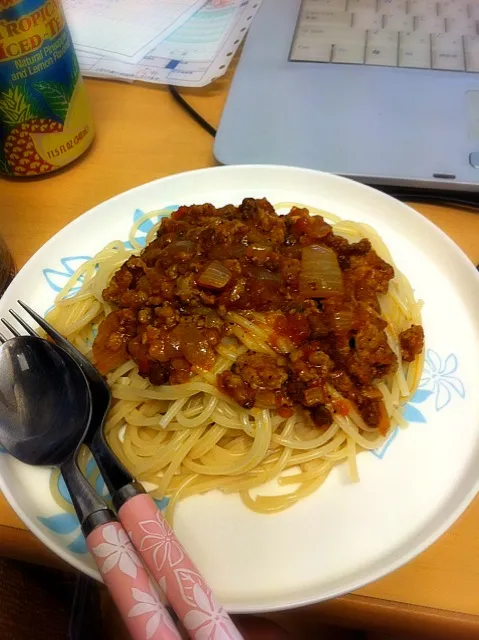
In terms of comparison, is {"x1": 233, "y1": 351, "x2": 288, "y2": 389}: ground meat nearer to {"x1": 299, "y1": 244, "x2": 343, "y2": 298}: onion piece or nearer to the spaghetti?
the spaghetti

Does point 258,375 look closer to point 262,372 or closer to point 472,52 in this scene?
point 262,372

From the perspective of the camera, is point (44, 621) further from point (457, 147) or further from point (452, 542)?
point (457, 147)

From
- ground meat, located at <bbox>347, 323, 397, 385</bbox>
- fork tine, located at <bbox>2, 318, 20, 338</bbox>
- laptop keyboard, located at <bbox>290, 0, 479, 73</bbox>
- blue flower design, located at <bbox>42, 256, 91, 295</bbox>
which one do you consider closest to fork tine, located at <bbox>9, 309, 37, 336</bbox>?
fork tine, located at <bbox>2, 318, 20, 338</bbox>

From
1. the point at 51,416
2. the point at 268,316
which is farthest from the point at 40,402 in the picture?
the point at 268,316

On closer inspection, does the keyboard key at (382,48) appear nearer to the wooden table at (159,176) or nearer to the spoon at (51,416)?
the wooden table at (159,176)


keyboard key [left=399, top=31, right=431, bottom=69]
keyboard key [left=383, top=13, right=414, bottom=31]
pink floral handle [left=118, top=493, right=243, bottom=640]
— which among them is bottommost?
pink floral handle [left=118, top=493, right=243, bottom=640]

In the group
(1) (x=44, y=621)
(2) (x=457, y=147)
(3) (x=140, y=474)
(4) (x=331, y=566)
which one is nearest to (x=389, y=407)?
(4) (x=331, y=566)
